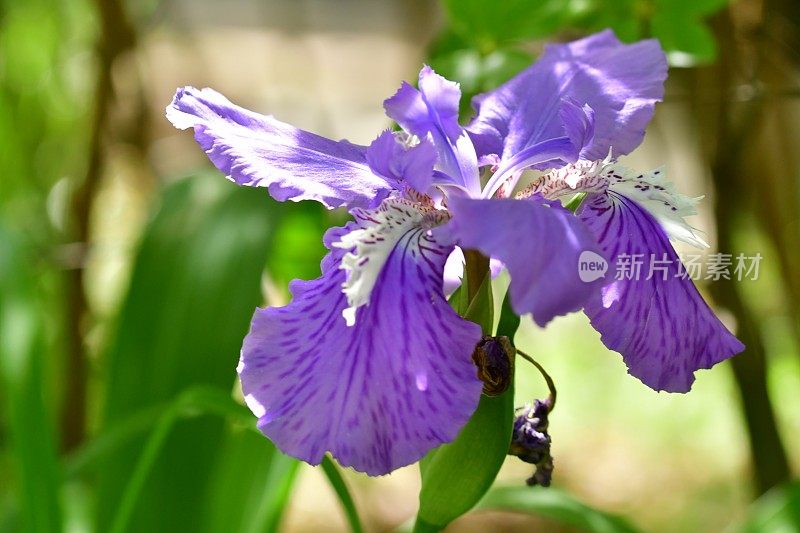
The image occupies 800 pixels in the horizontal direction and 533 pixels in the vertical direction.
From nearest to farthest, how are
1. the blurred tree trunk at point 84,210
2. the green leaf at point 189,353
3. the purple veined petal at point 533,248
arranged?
the purple veined petal at point 533,248
the green leaf at point 189,353
the blurred tree trunk at point 84,210

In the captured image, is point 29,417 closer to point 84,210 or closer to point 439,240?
point 439,240

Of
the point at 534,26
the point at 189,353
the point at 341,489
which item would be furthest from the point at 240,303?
the point at 534,26

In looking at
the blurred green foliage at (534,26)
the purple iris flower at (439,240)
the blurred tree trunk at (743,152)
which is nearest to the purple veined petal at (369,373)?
the purple iris flower at (439,240)

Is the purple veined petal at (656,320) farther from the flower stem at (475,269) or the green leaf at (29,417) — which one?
the green leaf at (29,417)

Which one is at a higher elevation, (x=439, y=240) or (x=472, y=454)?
(x=439, y=240)

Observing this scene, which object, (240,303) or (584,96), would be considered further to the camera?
(240,303)

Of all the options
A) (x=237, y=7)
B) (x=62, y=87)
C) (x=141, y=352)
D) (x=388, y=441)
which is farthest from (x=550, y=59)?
(x=237, y=7)
